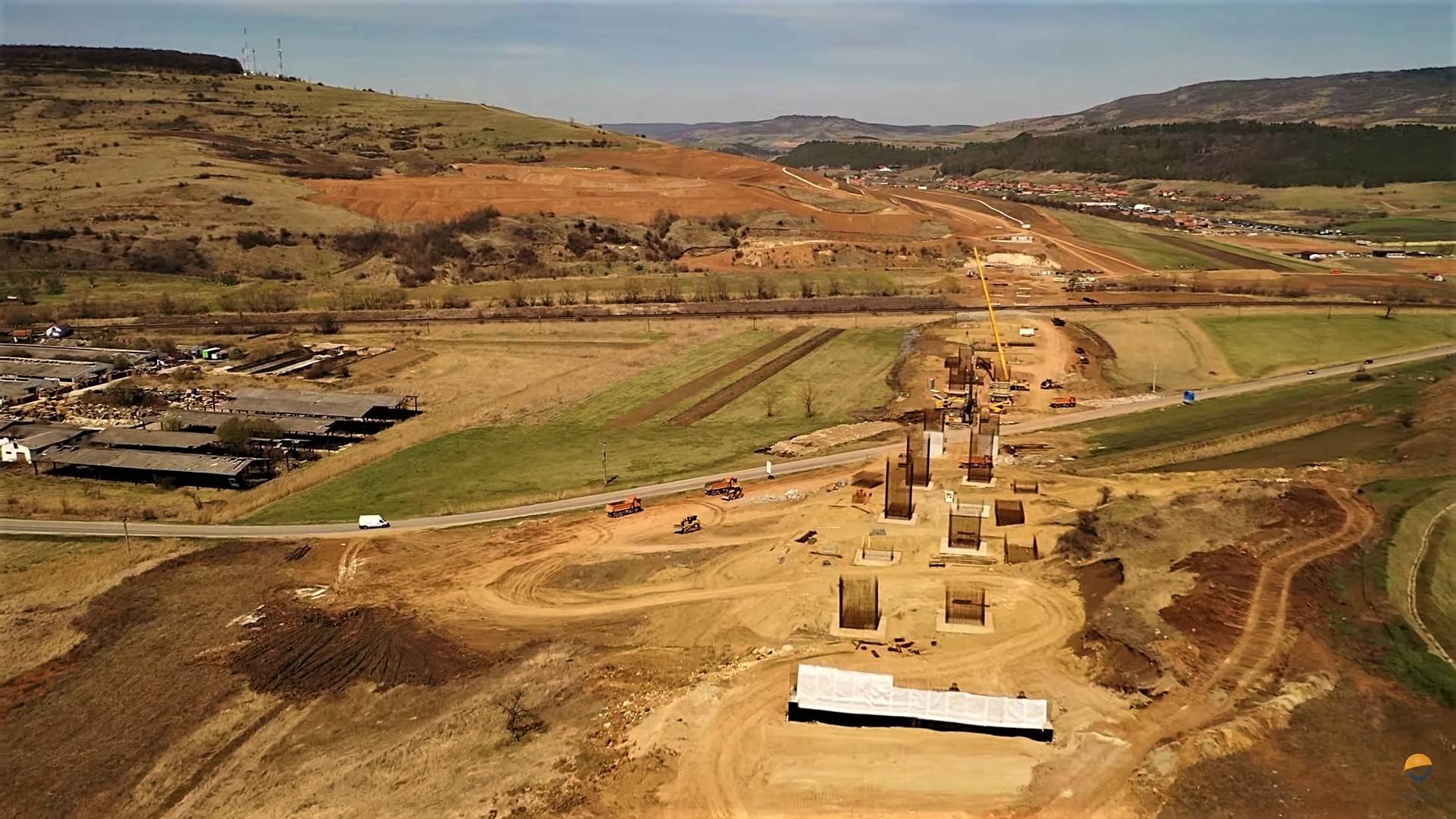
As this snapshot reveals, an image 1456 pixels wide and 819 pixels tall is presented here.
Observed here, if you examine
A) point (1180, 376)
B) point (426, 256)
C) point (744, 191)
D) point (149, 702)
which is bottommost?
point (149, 702)

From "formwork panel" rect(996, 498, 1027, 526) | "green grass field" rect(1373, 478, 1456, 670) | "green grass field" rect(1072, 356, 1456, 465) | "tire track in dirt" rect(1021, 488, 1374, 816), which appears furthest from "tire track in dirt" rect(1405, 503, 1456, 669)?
"green grass field" rect(1072, 356, 1456, 465)

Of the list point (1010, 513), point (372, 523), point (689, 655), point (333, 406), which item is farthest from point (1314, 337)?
point (333, 406)

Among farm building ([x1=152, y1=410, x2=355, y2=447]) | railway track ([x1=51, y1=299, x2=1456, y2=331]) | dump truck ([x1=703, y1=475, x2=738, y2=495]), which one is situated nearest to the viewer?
dump truck ([x1=703, y1=475, x2=738, y2=495])

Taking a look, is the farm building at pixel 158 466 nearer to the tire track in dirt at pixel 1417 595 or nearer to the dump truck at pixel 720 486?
the dump truck at pixel 720 486

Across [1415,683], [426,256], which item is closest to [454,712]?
[1415,683]

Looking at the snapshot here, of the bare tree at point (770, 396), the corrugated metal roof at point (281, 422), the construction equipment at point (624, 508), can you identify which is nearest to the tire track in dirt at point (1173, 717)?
the construction equipment at point (624, 508)

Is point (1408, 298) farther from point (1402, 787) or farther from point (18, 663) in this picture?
point (18, 663)

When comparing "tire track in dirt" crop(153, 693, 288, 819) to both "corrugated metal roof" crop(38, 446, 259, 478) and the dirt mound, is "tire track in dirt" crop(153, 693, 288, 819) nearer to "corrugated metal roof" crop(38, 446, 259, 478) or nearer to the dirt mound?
the dirt mound
